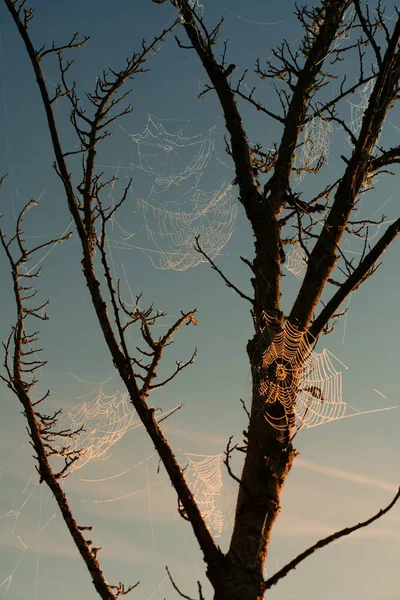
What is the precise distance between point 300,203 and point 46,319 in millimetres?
2219

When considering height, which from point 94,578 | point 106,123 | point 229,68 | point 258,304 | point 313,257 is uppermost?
point 229,68

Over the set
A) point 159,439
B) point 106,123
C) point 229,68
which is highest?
point 229,68

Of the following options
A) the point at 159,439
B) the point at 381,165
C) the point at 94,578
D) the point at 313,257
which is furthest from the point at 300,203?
the point at 94,578

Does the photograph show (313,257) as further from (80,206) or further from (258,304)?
(80,206)

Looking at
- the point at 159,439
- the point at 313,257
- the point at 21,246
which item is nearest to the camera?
the point at 159,439

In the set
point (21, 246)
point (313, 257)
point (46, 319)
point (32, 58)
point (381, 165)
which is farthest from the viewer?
point (46, 319)

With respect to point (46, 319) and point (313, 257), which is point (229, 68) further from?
point (46, 319)

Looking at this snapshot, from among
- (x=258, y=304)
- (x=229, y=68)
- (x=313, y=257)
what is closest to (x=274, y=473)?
(x=258, y=304)

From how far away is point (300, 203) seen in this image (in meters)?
→ 4.73

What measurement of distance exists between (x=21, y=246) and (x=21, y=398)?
3.66 ft

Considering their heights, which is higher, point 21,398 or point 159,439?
point 21,398

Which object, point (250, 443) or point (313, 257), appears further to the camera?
point (313, 257)

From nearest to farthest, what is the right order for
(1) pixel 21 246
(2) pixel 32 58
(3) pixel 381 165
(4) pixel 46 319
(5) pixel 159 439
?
(5) pixel 159 439
(2) pixel 32 58
(3) pixel 381 165
(1) pixel 21 246
(4) pixel 46 319

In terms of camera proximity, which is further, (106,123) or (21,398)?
(21,398)
